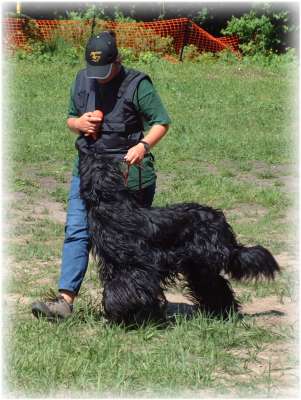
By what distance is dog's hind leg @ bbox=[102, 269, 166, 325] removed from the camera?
509 centimetres

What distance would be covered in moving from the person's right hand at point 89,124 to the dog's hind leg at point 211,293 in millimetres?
1110

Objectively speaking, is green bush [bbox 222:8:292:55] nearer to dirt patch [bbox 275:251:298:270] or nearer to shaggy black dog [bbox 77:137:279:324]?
dirt patch [bbox 275:251:298:270]

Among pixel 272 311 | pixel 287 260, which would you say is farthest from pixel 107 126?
pixel 287 260

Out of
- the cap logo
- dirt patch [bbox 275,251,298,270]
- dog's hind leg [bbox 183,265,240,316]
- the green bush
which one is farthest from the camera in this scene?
the green bush

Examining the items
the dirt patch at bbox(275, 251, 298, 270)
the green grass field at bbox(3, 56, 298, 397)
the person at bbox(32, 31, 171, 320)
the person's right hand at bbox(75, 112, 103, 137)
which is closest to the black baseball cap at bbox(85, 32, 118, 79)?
the person at bbox(32, 31, 171, 320)

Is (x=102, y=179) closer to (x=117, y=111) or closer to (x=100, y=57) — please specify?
(x=117, y=111)

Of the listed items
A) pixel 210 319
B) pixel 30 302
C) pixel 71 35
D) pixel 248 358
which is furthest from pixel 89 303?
pixel 71 35

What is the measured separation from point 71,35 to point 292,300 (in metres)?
16.1

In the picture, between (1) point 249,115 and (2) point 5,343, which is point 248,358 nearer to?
(2) point 5,343

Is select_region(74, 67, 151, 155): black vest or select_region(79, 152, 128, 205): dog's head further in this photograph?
select_region(74, 67, 151, 155): black vest

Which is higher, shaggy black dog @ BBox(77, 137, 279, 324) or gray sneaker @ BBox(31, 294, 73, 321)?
shaggy black dog @ BBox(77, 137, 279, 324)

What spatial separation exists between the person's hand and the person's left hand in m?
0.27

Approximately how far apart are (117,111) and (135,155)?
1.16ft

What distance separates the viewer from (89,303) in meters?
5.71
